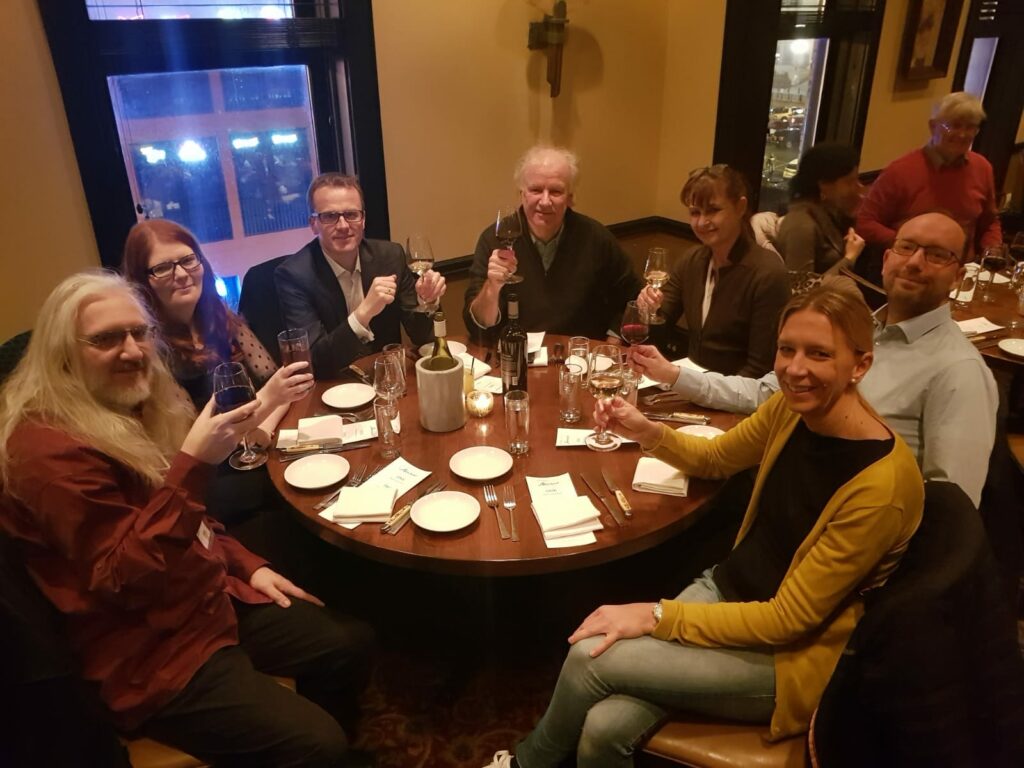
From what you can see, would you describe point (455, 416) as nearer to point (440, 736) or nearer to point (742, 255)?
point (440, 736)

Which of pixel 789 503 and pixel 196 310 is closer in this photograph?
pixel 789 503

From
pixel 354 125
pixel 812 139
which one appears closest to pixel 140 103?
pixel 354 125

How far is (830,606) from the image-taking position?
1339mm

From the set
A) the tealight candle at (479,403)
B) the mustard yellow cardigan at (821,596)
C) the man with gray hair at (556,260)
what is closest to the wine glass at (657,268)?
the man with gray hair at (556,260)

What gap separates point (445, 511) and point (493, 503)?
0.38 ft

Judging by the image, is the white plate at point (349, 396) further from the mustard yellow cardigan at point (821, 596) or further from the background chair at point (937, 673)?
the background chair at point (937, 673)

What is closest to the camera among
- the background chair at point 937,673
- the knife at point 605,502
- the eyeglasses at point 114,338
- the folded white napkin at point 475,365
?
the background chair at point 937,673

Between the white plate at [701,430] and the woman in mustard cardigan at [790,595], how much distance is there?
32 cm

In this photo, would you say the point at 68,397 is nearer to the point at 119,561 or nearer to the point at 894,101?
the point at 119,561

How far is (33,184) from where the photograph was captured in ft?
8.52

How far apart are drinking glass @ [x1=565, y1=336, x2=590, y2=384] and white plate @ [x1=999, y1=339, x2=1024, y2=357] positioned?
1590 millimetres

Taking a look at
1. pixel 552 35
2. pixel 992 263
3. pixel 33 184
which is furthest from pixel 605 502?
pixel 552 35

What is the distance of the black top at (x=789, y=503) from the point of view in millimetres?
1375

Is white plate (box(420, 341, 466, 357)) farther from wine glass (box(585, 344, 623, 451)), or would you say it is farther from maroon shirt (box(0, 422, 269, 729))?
maroon shirt (box(0, 422, 269, 729))
